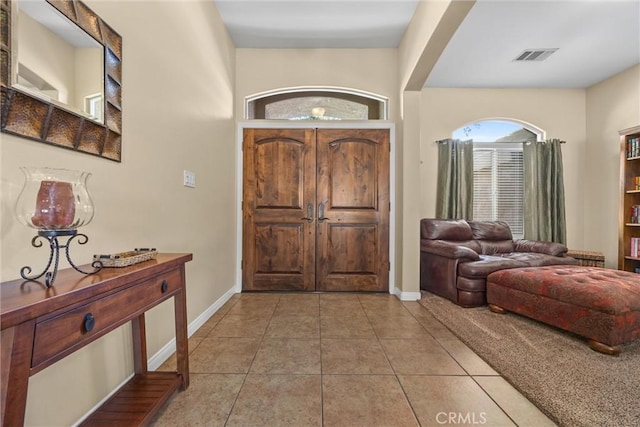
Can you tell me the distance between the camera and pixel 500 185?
172 inches

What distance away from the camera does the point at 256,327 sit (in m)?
2.37

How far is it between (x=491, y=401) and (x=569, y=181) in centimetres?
441

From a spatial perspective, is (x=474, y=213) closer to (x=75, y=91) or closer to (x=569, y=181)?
(x=569, y=181)

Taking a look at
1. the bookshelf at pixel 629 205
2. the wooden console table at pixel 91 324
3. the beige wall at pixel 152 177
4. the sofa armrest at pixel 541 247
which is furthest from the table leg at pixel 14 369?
the bookshelf at pixel 629 205

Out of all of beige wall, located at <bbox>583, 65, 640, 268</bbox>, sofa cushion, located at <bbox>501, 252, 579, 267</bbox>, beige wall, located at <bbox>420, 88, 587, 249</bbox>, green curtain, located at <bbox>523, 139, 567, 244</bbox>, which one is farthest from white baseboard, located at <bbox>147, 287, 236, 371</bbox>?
beige wall, located at <bbox>583, 65, 640, 268</bbox>

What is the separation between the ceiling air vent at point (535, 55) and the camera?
10.9 ft

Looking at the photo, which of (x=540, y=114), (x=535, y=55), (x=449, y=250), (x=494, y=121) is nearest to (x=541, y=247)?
(x=449, y=250)

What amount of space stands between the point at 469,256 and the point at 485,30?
7.94ft

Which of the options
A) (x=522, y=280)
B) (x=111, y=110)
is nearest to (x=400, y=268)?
(x=522, y=280)

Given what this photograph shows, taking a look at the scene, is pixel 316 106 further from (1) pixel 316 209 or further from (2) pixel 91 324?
(2) pixel 91 324

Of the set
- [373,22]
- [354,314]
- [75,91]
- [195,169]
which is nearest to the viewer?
[75,91]

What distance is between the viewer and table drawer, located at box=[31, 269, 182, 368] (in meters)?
0.73

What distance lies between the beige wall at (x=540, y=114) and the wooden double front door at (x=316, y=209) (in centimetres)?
153

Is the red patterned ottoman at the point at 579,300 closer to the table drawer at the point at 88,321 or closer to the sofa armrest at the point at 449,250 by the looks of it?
the sofa armrest at the point at 449,250
